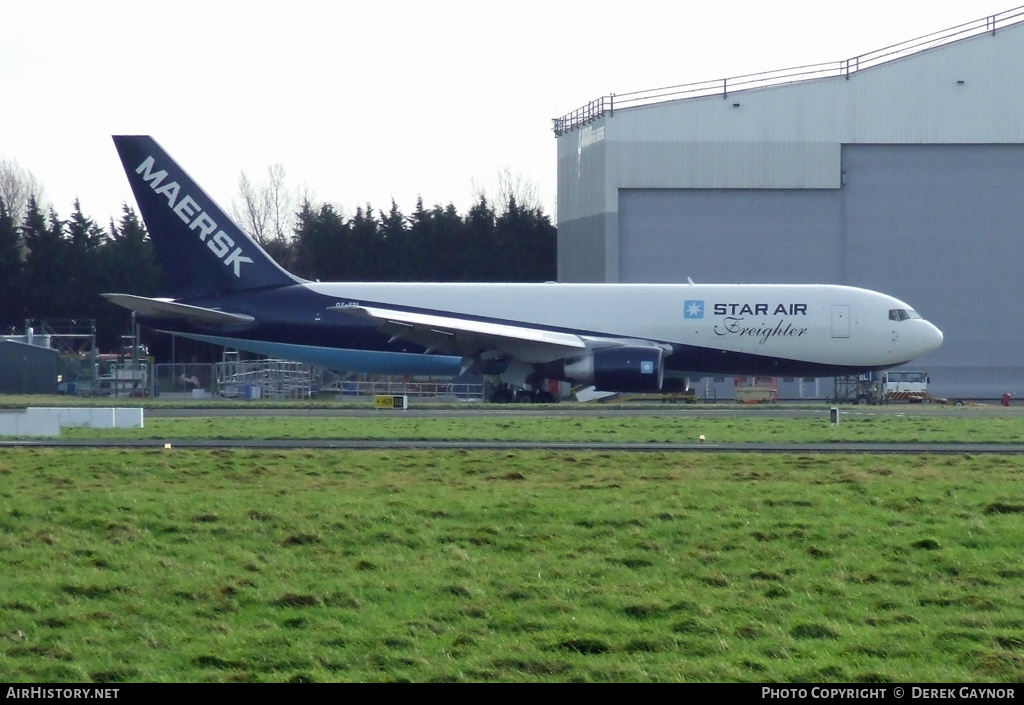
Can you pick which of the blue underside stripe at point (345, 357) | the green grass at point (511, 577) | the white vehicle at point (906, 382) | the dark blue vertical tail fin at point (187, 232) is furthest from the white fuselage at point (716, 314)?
the green grass at point (511, 577)

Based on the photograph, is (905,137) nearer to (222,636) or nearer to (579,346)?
(579,346)

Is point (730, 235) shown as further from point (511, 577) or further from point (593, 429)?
point (511, 577)

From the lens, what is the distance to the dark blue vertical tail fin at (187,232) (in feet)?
122

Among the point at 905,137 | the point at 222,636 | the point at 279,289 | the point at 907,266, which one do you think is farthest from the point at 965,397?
the point at 222,636

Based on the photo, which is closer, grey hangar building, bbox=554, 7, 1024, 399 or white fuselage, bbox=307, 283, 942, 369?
white fuselage, bbox=307, 283, 942, 369

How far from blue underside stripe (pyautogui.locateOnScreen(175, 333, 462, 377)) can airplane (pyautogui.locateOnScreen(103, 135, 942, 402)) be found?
30mm

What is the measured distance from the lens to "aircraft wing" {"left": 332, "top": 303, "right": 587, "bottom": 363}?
3516 centimetres

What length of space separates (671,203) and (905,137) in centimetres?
998

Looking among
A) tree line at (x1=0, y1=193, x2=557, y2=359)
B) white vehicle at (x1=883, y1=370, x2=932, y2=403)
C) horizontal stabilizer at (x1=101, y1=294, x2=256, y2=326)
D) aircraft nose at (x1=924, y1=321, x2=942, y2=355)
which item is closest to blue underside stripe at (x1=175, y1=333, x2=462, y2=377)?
horizontal stabilizer at (x1=101, y1=294, x2=256, y2=326)

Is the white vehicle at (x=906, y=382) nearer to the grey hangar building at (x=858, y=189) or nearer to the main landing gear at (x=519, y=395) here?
the grey hangar building at (x=858, y=189)

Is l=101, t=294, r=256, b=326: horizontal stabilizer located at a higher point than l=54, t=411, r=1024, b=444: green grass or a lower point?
higher

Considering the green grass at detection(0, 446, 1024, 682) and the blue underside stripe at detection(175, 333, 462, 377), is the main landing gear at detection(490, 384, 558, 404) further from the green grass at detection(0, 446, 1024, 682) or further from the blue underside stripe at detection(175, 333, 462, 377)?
the green grass at detection(0, 446, 1024, 682)

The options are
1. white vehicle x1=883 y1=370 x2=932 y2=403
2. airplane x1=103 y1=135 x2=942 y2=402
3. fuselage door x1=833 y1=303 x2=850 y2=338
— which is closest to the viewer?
airplane x1=103 y1=135 x2=942 y2=402

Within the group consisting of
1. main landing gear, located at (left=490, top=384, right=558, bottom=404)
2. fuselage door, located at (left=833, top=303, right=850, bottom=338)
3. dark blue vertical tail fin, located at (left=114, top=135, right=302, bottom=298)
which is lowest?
main landing gear, located at (left=490, top=384, right=558, bottom=404)
